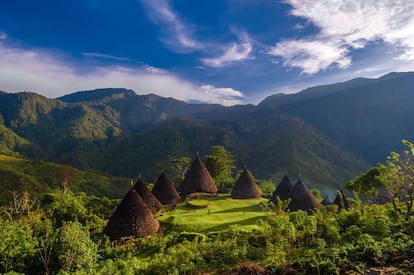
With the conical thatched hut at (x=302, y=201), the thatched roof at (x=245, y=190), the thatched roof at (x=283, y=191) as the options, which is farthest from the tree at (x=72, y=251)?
the thatched roof at (x=245, y=190)

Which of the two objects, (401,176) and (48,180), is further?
(48,180)

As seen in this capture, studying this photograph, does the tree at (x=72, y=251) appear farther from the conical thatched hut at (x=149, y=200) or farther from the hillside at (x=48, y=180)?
the hillside at (x=48, y=180)

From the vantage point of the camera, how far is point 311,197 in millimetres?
24344

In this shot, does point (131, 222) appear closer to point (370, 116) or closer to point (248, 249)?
point (248, 249)

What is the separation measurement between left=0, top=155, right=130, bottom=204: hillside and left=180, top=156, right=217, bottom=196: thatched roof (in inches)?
1453

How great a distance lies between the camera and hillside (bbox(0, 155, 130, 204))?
56031 mm

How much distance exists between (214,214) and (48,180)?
5040cm

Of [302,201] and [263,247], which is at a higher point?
[302,201]

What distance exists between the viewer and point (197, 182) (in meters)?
30.4

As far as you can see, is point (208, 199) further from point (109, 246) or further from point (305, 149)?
point (305, 149)

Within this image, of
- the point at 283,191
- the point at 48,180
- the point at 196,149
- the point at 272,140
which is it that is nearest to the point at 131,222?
the point at 283,191

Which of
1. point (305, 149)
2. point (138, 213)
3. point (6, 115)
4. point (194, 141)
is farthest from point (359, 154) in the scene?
point (6, 115)

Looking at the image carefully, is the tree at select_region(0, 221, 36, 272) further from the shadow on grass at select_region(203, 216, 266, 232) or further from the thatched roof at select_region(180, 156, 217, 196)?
the thatched roof at select_region(180, 156, 217, 196)

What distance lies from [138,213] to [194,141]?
120487 millimetres
